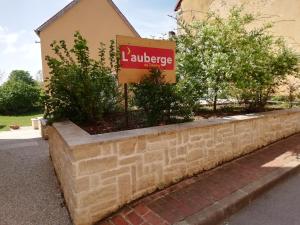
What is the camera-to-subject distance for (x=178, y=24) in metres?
6.41

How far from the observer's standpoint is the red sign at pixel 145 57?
407 cm

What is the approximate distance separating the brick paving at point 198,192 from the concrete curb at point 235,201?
70 millimetres

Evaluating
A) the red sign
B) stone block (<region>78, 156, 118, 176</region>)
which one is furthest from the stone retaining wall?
the red sign

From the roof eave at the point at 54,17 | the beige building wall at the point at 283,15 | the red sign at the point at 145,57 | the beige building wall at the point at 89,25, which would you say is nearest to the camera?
the red sign at the point at 145,57

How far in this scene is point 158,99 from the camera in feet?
14.3

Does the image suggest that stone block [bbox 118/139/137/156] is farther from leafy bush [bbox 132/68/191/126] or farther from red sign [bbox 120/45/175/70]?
red sign [bbox 120/45/175/70]

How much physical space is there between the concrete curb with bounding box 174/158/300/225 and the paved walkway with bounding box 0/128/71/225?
159 cm

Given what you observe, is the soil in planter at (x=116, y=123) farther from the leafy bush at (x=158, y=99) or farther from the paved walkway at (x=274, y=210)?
Result: the paved walkway at (x=274, y=210)

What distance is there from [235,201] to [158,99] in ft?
6.48

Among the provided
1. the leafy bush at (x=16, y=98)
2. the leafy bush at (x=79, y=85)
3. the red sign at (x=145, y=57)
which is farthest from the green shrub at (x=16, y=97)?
the red sign at (x=145, y=57)

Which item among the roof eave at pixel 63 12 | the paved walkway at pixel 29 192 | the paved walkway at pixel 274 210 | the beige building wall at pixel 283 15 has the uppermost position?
the roof eave at pixel 63 12

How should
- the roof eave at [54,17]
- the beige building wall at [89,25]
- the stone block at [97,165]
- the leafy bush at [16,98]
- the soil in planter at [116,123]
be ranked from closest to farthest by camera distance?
the stone block at [97,165] < the soil in planter at [116,123] < the roof eave at [54,17] < the beige building wall at [89,25] < the leafy bush at [16,98]

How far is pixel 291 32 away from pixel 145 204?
458 inches

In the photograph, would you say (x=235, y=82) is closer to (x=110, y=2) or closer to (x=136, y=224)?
(x=136, y=224)
